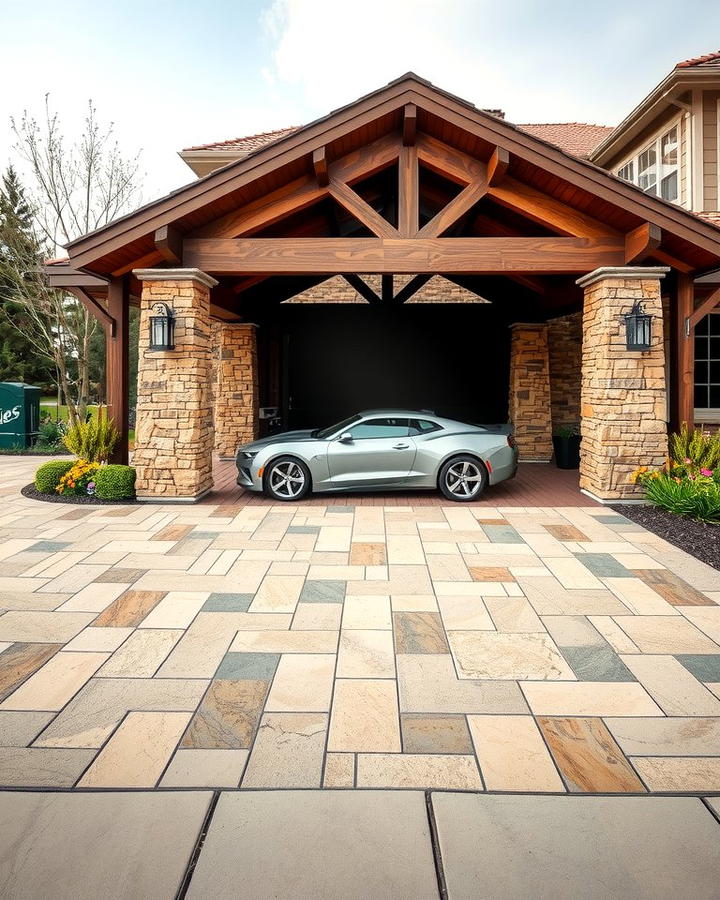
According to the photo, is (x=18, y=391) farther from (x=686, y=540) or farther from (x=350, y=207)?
(x=686, y=540)

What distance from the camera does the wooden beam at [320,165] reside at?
761 cm

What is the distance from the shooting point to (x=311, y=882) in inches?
80.5

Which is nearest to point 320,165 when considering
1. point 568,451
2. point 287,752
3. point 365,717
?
point 365,717

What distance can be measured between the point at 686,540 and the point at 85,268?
296 inches

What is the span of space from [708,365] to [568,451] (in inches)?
117

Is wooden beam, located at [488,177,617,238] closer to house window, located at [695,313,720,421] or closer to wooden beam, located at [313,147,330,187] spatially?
wooden beam, located at [313,147,330,187]

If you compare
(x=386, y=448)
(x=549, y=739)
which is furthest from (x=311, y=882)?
(x=386, y=448)

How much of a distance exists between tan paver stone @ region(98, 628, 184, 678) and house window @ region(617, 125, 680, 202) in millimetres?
10866

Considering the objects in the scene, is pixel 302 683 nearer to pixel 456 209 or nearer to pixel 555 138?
pixel 456 209

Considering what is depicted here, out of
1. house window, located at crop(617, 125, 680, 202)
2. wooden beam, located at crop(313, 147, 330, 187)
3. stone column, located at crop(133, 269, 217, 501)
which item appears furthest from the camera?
house window, located at crop(617, 125, 680, 202)

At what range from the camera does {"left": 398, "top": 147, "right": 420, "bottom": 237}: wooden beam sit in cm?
798

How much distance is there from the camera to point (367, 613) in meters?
4.50

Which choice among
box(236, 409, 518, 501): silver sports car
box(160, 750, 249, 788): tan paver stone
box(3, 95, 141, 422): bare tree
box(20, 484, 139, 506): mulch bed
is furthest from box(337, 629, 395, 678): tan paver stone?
box(3, 95, 141, 422): bare tree

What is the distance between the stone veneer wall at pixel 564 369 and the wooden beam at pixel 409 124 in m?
6.38
